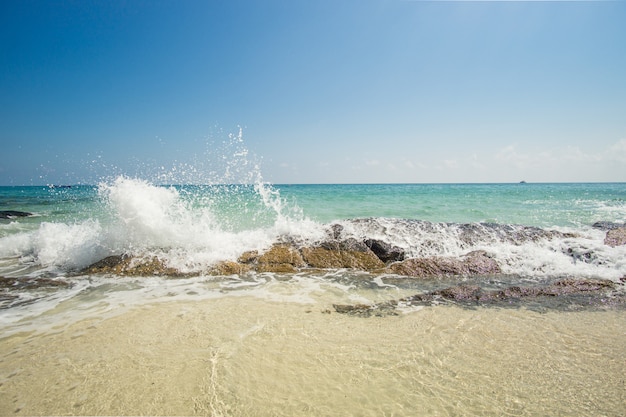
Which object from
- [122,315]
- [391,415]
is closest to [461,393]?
[391,415]

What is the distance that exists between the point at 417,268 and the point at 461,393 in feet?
13.7

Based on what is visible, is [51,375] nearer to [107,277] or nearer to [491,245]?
[107,277]

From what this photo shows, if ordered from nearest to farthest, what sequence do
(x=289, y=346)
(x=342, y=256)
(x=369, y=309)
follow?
(x=289, y=346)
(x=369, y=309)
(x=342, y=256)

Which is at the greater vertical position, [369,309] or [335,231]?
[335,231]

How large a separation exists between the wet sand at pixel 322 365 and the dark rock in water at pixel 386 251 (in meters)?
3.08

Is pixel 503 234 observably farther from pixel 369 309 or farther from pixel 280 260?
pixel 280 260

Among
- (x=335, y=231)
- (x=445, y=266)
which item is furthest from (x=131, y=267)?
(x=445, y=266)

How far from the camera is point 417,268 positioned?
264 inches

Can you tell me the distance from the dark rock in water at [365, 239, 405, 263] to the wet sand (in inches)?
121

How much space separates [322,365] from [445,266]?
Answer: 15.2 feet

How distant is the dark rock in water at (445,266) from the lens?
6.57 metres

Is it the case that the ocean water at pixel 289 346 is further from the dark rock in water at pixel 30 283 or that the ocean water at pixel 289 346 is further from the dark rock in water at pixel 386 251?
the dark rock in water at pixel 386 251

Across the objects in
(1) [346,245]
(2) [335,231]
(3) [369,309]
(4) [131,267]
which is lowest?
(3) [369,309]

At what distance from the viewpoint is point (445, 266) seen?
6.71m
